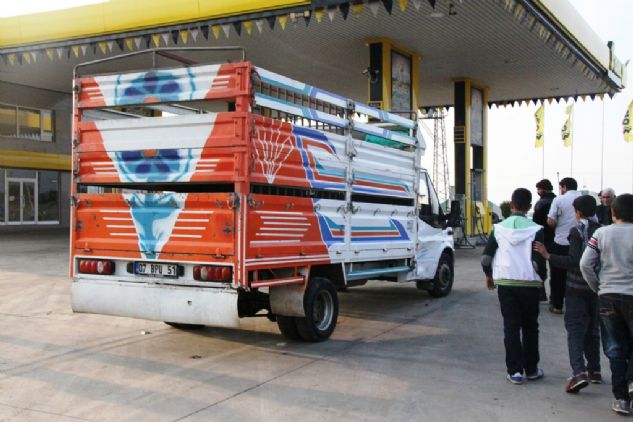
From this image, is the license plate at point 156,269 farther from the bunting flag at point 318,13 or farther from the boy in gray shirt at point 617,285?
the bunting flag at point 318,13

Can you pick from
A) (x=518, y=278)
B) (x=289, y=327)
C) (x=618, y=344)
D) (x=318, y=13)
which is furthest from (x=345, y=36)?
(x=618, y=344)

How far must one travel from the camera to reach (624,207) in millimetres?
4590

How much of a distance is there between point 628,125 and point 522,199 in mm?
22402

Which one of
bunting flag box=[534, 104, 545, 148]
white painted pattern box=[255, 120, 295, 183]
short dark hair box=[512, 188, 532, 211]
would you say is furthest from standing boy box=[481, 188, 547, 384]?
→ bunting flag box=[534, 104, 545, 148]

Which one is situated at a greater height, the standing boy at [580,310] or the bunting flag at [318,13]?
the bunting flag at [318,13]

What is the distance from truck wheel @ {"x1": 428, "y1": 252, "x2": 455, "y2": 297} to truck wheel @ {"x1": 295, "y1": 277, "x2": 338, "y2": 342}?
3.41m

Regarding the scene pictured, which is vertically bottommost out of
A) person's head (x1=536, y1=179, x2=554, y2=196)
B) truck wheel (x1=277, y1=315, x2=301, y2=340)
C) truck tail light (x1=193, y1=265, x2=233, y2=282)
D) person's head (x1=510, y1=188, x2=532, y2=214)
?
truck wheel (x1=277, y1=315, x2=301, y2=340)

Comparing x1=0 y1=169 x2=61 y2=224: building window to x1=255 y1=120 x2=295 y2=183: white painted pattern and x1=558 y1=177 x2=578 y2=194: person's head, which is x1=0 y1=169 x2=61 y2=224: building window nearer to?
x1=255 y1=120 x2=295 y2=183: white painted pattern

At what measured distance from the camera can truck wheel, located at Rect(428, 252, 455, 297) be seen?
10.1 meters

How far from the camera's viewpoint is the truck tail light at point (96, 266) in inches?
255

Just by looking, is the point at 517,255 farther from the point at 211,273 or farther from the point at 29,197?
the point at 29,197

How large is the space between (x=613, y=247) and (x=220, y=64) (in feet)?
12.5

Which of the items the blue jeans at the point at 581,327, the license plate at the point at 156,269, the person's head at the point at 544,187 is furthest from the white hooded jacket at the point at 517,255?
the person's head at the point at 544,187

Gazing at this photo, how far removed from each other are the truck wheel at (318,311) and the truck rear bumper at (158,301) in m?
1.07
